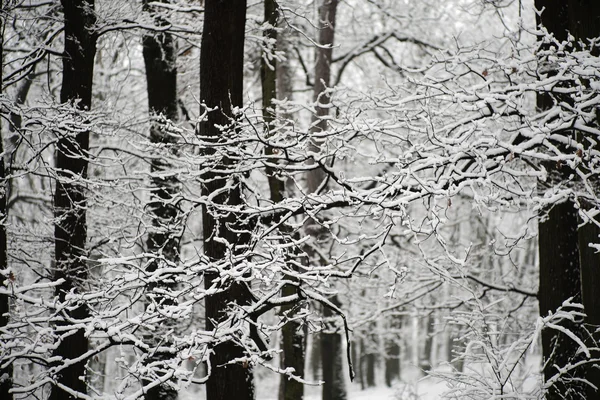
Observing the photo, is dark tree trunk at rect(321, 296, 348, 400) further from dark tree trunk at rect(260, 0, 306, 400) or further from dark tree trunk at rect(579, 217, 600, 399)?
dark tree trunk at rect(579, 217, 600, 399)

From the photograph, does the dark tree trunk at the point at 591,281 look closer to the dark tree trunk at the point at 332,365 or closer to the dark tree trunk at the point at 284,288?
the dark tree trunk at the point at 284,288

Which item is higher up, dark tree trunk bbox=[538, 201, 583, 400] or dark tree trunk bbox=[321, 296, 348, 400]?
dark tree trunk bbox=[538, 201, 583, 400]

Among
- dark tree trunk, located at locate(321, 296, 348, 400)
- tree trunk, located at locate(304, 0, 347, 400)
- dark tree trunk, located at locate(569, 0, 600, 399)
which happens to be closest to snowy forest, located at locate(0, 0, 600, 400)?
dark tree trunk, located at locate(569, 0, 600, 399)

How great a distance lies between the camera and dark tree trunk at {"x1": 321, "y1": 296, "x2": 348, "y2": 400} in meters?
11.3

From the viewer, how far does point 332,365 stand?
11625 mm

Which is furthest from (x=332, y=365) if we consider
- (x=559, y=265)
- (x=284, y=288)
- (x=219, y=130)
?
(x=219, y=130)

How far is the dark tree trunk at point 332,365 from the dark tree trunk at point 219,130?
619 cm

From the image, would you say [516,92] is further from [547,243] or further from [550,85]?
[547,243]

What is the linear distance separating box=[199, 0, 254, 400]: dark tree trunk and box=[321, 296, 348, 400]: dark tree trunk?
6.19 metres

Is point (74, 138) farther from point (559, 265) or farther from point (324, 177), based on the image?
point (559, 265)

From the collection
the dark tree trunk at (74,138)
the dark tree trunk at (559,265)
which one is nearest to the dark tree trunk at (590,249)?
the dark tree trunk at (559,265)

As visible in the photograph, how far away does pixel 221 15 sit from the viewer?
5.32m

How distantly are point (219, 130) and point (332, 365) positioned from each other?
790cm

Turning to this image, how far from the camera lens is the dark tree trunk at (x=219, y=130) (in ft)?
16.5
